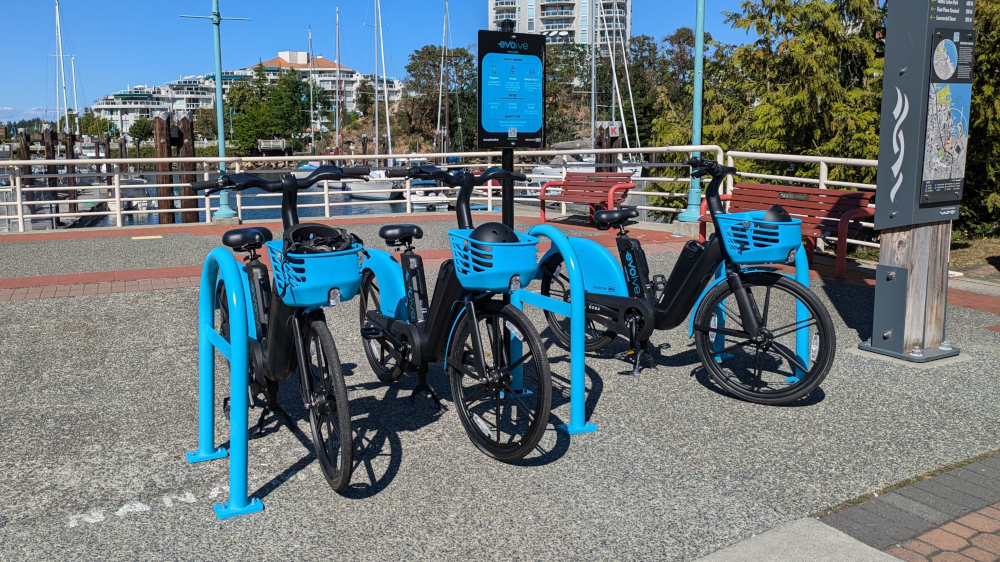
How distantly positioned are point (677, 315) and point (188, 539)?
116 inches

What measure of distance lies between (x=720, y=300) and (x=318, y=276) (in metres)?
2.40

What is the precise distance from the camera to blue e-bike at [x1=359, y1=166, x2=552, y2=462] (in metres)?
3.70

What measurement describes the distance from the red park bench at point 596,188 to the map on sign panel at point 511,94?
17.4 feet

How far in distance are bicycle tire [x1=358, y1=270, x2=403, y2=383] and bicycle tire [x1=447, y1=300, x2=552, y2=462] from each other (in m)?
0.84

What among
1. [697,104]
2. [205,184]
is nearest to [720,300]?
[205,184]

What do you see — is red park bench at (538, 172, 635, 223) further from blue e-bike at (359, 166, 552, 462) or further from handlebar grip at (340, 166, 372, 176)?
handlebar grip at (340, 166, 372, 176)

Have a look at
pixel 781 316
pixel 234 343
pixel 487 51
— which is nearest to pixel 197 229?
pixel 487 51

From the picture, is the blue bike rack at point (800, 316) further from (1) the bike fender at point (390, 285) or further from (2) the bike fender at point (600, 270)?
(1) the bike fender at point (390, 285)

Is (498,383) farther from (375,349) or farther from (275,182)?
(375,349)

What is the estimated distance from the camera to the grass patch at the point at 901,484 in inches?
135

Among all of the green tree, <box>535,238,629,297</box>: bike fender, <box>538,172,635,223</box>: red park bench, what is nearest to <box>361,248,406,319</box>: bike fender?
<box>535,238,629,297</box>: bike fender

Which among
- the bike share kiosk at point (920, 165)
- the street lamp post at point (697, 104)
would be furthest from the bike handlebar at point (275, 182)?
the street lamp post at point (697, 104)

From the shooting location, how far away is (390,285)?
4.62 meters

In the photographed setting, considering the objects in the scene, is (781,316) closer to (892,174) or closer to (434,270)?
(892,174)
